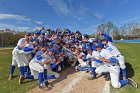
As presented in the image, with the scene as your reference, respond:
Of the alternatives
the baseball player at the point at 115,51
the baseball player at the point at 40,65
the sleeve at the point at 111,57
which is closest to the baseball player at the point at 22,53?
the baseball player at the point at 40,65

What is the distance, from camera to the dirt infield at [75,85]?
19.9 feet

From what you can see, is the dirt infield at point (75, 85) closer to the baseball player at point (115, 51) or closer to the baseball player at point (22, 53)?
the baseball player at point (115, 51)

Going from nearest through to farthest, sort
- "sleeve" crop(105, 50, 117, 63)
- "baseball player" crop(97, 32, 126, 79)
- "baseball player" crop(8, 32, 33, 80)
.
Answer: "sleeve" crop(105, 50, 117, 63)
"baseball player" crop(97, 32, 126, 79)
"baseball player" crop(8, 32, 33, 80)

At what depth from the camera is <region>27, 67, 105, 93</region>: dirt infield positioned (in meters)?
6.06

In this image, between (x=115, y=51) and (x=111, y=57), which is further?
(x=115, y=51)

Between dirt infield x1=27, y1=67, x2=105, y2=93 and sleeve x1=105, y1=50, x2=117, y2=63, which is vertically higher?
sleeve x1=105, y1=50, x2=117, y2=63

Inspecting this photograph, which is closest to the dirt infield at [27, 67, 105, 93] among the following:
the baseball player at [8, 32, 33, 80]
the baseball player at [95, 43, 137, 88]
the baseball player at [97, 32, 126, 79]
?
the baseball player at [95, 43, 137, 88]

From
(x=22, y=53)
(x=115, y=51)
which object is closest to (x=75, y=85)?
(x=115, y=51)

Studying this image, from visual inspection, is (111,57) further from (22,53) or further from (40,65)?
(22,53)

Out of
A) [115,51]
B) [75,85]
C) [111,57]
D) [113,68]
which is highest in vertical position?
[115,51]

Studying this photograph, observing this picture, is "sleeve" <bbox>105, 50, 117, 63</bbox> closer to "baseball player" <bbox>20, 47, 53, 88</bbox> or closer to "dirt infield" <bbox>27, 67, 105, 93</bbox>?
"dirt infield" <bbox>27, 67, 105, 93</bbox>

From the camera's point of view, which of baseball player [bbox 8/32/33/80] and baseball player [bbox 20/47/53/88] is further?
baseball player [bbox 8/32/33/80]

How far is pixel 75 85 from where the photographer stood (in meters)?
6.62

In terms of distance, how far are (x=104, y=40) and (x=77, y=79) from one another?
187 cm
